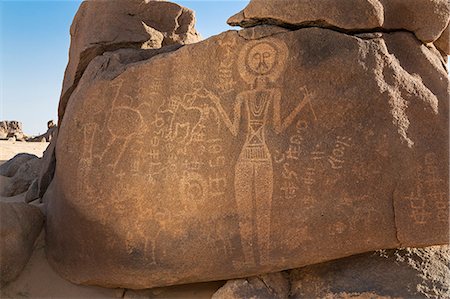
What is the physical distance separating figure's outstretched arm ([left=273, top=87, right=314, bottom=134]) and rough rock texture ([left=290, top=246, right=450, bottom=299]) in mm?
1124

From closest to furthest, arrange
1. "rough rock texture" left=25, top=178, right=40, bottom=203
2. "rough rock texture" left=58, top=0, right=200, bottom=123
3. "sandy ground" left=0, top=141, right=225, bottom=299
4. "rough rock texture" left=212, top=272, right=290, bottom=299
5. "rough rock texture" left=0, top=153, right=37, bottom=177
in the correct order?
"rough rock texture" left=212, top=272, right=290, bottom=299 → "sandy ground" left=0, top=141, right=225, bottom=299 → "rough rock texture" left=58, top=0, right=200, bottom=123 → "rough rock texture" left=25, top=178, right=40, bottom=203 → "rough rock texture" left=0, top=153, right=37, bottom=177

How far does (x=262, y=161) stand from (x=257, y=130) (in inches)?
9.6

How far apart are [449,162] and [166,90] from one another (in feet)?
7.28

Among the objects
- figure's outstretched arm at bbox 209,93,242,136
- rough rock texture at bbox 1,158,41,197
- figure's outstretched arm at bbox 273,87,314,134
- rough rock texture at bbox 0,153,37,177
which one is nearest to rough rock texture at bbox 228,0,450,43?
figure's outstretched arm at bbox 273,87,314,134

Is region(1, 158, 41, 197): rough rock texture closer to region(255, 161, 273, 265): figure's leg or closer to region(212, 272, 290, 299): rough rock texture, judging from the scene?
region(212, 272, 290, 299): rough rock texture

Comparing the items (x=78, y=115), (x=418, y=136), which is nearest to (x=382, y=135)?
(x=418, y=136)

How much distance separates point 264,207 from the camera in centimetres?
337

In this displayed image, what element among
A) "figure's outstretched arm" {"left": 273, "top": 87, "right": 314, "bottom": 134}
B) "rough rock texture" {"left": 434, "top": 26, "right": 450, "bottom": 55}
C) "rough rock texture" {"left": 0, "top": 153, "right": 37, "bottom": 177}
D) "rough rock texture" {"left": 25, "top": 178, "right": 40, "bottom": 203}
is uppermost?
"rough rock texture" {"left": 434, "top": 26, "right": 450, "bottom": 55}

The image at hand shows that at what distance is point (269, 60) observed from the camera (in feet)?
11.6

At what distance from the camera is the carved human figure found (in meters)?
3.37

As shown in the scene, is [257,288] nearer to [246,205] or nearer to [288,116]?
[246,205]

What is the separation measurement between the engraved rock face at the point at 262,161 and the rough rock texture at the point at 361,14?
98 mm

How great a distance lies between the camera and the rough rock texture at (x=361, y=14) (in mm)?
3506

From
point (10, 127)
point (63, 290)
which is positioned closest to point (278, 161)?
point (63, 290)
